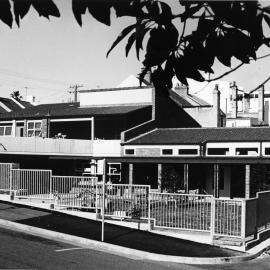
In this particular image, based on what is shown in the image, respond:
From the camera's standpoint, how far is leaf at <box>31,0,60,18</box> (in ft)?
7.50

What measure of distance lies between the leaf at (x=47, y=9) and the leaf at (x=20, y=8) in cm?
8

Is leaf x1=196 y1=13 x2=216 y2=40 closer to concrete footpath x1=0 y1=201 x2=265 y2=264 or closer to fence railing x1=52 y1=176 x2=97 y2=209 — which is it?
concrete footpath x1=0 y1=201 x2=265 y2=264

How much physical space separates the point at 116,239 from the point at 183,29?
A: 13047 millimetres

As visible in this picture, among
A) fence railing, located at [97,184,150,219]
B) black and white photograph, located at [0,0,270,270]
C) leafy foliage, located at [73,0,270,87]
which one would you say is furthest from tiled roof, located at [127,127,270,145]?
leafy foliage, located at [73,0,270,87]

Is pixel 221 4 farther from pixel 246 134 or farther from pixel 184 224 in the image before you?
pixel 246 134

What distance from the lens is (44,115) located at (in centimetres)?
3991

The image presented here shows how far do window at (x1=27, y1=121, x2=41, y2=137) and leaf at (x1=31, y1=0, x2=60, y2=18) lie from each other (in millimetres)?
38946

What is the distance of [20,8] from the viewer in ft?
7.83

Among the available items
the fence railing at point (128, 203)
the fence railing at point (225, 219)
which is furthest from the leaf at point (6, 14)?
the fence railing at point (128, 203)

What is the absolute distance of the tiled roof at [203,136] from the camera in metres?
34.4

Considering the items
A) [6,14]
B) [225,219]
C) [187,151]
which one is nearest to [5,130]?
[187,151]

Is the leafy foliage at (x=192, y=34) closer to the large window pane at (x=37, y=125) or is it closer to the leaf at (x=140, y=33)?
the leaf at (x=140, y=33)

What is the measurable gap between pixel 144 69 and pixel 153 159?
100ft

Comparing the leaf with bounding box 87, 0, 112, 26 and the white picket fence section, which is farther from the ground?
the leaf with bounding box 87, 0, 112, 26
